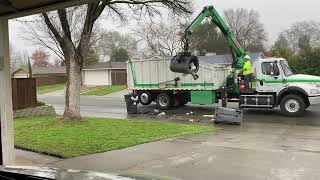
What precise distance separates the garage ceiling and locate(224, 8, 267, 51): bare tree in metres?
71.3

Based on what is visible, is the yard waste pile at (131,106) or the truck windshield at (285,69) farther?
the yard waste pile at (131,106)

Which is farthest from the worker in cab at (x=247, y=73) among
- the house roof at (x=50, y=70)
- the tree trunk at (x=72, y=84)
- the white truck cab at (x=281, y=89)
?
the house roof at (x=50, y=70)

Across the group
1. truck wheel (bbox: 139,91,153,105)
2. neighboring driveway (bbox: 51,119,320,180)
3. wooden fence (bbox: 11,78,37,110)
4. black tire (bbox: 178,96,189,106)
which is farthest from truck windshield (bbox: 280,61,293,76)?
wooden fence (bbox: 11,78,37,110)

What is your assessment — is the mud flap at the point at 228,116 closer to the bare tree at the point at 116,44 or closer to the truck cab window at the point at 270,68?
the truck cab window at the point at 270,68

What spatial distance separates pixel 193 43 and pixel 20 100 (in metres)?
49.7

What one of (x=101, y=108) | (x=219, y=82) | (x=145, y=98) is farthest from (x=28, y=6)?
(x=101, y=108)

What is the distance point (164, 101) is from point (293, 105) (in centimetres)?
697

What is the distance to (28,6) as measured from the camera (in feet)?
24.2

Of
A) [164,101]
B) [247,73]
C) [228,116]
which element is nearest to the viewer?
[228,116]

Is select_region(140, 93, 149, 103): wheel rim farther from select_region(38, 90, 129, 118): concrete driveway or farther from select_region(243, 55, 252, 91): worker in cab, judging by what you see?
select_region(243, 55, 252, 91): worker in cab

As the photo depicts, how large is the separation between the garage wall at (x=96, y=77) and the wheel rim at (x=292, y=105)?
45794 mm

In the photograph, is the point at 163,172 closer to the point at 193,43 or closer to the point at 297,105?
the point at 297,105

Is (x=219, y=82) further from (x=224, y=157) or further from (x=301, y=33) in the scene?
(x=301, y=33)

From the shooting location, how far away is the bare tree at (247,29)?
7955 centimetres
